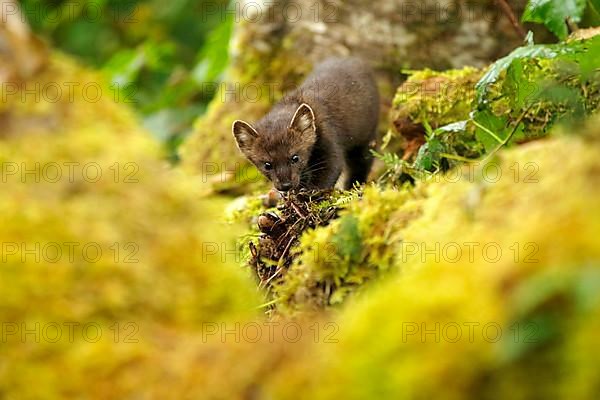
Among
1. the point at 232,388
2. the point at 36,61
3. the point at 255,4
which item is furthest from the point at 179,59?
the point at 232,388

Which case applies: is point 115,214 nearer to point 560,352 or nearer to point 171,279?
point 171,279

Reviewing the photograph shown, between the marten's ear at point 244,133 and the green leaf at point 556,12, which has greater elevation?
the green leaf at point 556,12

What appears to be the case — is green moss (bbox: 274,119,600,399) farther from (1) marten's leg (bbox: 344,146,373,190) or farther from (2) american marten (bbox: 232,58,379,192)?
(1) marten's leg (bbox: 344,146,373,190)

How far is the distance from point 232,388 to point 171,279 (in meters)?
0.54

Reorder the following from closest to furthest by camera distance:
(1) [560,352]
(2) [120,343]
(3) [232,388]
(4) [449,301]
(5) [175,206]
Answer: (1) [560,352]
(4) [449,301]
(3) [232,388]
(2) [120,343]
(5) [175,206]

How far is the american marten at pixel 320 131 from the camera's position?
7906mm

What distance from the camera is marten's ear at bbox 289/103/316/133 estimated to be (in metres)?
7.82

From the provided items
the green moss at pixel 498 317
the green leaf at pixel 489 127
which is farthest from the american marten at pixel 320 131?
the green moss at pixel 498 317

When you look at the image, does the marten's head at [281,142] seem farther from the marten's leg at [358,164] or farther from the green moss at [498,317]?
the green moss at [498,317]

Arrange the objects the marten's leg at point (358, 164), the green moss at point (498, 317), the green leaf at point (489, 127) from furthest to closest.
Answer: the marten's leg at point (358, 164)
the green leaf at point (489, 127)
the green moss at point (498, 317)

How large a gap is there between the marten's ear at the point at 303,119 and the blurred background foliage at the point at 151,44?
3.83 m

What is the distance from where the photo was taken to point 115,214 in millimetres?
2936

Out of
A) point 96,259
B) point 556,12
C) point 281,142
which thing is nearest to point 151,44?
point 281,142

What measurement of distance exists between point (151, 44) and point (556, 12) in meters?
8.90
